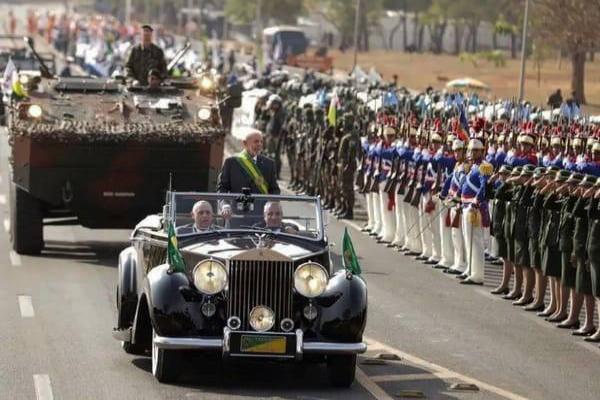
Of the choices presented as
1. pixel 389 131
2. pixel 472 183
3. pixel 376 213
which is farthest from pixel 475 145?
pixel 376 213

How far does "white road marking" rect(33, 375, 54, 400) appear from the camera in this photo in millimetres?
15094

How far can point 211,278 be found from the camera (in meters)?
15.6

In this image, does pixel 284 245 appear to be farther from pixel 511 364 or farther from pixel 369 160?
pixel 369 160

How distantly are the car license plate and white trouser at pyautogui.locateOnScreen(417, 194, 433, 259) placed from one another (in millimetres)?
12109

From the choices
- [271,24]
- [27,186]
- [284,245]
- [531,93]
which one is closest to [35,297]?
[27,186]

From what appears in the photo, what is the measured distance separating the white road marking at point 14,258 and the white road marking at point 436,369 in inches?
286

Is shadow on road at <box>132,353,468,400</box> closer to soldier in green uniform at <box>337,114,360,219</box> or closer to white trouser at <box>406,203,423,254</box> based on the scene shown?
white trouser at <box>406,203,423,254</box>

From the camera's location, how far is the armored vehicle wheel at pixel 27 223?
2584 cm

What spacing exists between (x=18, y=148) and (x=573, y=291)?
27.1 ft

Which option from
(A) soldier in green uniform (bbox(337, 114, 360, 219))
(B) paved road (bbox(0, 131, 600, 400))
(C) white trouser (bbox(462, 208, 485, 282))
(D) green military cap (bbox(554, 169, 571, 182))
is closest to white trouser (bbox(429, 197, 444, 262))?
(B) paved road (bbox(0, 131, 600, 400))

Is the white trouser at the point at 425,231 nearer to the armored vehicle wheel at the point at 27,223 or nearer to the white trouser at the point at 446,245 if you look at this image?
the white trouser at the point at 446,245

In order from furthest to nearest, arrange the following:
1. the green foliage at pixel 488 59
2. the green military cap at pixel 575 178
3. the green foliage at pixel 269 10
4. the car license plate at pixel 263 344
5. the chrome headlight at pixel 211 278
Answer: the green foliage at pixel 269 10
the green foliage at pixel 488 59
the green military cap at pixel 575 178
the chrome headlight at pixel 211 278
the car license plate at pixel 263 344

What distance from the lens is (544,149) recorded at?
2586 cm

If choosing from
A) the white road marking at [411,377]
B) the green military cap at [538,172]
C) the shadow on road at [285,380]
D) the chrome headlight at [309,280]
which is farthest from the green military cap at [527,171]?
the chrome headlight at [309,280]
